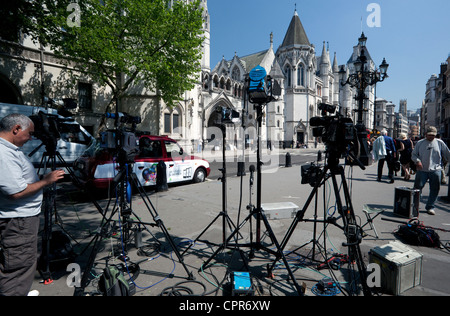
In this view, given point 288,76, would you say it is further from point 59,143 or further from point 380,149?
point 59,143

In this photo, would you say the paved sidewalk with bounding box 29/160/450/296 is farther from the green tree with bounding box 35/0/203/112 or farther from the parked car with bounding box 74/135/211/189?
the green tree with bounding box 35/0/203/112

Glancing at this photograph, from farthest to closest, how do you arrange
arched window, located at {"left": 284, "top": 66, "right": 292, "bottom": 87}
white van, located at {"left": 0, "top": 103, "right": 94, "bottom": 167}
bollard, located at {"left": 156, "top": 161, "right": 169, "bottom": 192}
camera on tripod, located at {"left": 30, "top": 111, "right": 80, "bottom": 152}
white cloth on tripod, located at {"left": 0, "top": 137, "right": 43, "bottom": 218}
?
arched window, located at {"left": 284, "top": 66, "right": 292, "bottom": 87}, white van, located at {"left": 0, "top": 103, "right": 94, "bottom": 167}, bollard, located at {"left": 156, "top": 161, "right": 169, "bottom": 192}, camera on tripod, located at {"left": 30, "top": 111, "right": 80, "bottom": 152}, white cloth on tripod, located at {"left": 0, "top": 137, "right": 43, "bottom": 218}

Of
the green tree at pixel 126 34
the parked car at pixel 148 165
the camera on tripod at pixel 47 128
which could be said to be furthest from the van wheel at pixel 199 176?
the camera on tripod at pixel 47 128

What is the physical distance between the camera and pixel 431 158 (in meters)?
5.77

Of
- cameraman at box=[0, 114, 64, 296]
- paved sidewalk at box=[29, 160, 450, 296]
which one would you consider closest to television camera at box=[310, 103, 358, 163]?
paved sidewalk at box=[29, 160, 450, 296]

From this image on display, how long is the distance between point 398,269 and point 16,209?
430 centimetres

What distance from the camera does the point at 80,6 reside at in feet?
44.3

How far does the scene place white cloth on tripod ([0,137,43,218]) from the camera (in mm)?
2256

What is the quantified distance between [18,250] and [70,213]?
4.24 m

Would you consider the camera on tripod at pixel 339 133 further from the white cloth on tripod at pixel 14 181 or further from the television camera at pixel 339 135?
the white cloth on tripod at pixel 14 181

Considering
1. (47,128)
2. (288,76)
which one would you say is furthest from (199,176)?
(288,76)

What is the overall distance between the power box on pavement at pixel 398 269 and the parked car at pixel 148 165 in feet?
16.5
